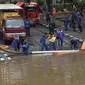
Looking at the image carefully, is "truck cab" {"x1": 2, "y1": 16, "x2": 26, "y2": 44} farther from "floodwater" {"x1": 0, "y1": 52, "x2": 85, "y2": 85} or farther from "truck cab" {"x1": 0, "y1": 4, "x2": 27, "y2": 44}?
"floodwater" {"x1": 0, "y1": 52, "x2": 85, "y2": 85}

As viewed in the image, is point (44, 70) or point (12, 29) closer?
point (44, 70)

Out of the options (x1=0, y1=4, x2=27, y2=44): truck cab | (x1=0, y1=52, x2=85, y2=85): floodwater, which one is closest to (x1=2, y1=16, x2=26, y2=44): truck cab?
(x1=0, y1=4, x2=27, y2=44): truck cab

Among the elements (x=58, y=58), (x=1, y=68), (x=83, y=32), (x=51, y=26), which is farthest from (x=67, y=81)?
(x=83, y=32)

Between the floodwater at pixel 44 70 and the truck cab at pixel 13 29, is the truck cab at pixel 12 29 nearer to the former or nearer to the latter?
the truck cab at pixel 13 29

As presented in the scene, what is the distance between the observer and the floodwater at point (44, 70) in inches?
613

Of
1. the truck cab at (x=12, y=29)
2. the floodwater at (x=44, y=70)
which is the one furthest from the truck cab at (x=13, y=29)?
the floodwater at (x=44, y=70)

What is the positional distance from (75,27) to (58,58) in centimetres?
1337

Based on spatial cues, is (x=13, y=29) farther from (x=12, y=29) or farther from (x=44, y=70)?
(x=44, y=70)

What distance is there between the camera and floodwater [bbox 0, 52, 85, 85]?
51.1 ft

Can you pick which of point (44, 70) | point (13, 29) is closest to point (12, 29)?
point (13, 29)

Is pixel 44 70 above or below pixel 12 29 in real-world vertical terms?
above

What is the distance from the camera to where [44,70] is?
18.0m

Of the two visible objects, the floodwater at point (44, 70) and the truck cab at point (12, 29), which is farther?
the truck cab at point (12, 29)

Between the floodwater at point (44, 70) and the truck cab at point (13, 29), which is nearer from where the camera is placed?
the floodwater at point (44, 70)
